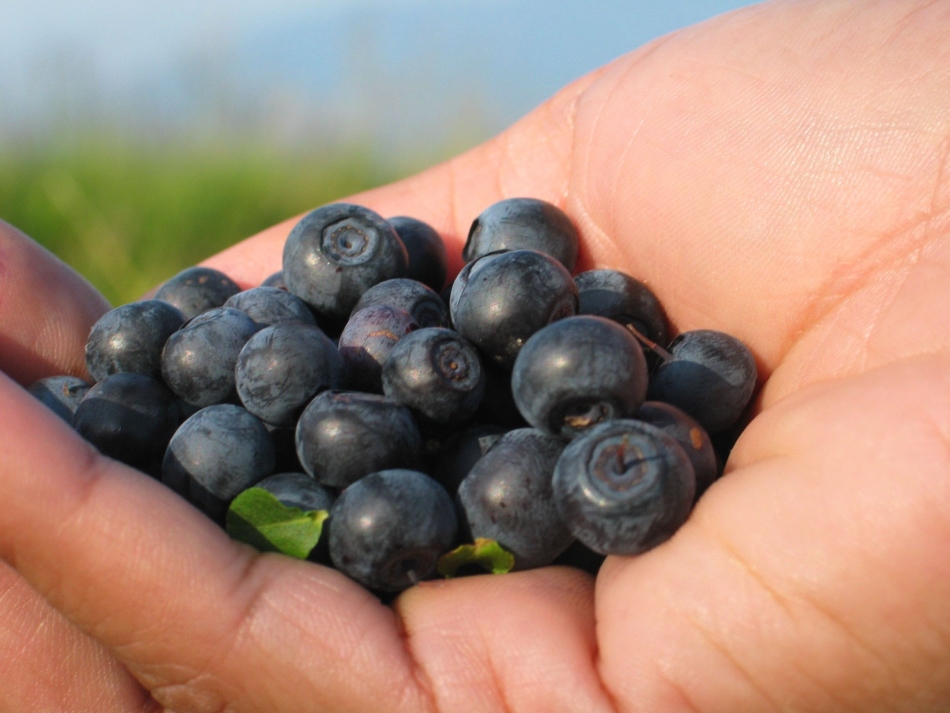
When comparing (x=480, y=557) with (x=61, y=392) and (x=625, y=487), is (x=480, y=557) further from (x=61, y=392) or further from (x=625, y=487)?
(x=61, y=392)

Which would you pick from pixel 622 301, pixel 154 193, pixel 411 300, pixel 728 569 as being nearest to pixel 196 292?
pixel 411 300

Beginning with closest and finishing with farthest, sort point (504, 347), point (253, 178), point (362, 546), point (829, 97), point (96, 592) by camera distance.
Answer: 1. point (96, 592)
2. point (362, 546)
3. point (504, 347)
4. point (829, 97)
5. point (253, 178)

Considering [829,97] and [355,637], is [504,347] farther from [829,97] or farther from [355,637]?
[829,97]

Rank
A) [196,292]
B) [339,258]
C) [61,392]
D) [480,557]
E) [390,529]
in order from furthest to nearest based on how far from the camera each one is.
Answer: [196,292]
[339,258]
[61,392]
[480,557]
[390,529]

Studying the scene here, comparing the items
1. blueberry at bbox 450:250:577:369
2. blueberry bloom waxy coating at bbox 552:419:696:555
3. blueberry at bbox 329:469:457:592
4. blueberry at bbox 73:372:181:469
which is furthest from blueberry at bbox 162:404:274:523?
blueberry bloom waxy coating at bbox 552:419:696:555

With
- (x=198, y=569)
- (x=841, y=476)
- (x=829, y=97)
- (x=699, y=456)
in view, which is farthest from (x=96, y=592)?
(x=829, y=97)

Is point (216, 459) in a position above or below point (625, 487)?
above

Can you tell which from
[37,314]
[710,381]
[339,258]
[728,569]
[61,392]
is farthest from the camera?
[37,314]
